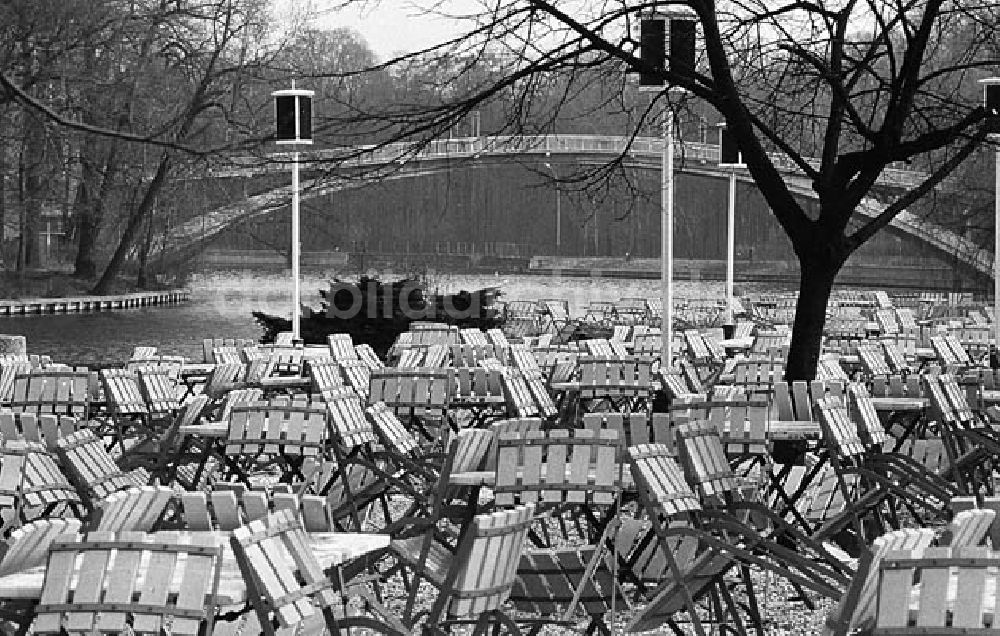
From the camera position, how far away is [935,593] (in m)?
4.93

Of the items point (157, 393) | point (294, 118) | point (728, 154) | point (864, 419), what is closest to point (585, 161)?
point (728, 154)

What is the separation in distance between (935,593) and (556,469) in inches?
117

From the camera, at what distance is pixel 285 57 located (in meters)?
48.5

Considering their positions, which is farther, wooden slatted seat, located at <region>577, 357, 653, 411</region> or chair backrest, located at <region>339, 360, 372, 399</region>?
wooden slatted seat, located at <region>577, 357, 653, 411</region>

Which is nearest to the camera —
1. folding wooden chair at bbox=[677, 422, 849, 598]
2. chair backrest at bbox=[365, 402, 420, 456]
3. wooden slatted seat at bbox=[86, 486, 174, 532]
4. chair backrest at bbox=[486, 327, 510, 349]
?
wooden slatted seat at bbox=[86, 486, 174, 532]

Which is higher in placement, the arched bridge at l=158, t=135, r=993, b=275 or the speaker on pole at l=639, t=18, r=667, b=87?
the speaker on pole at l=639, t=18, r=667, b=87

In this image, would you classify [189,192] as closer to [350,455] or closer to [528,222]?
[528,222]

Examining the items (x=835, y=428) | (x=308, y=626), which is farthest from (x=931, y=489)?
(x=308, y=626)

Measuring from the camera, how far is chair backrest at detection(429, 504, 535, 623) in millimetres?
6062

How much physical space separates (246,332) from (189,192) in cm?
1248

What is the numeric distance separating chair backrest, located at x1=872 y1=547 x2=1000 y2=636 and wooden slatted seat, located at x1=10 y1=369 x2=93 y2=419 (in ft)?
28.4

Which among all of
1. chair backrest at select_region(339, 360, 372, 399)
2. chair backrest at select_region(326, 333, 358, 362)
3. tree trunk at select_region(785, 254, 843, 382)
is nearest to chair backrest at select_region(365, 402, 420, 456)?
chair backrest at select_region(339, 360, 372, 399)

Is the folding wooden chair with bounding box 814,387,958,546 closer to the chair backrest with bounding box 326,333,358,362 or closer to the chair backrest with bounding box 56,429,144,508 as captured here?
the chair backrest with bounding box 56,429,144,508

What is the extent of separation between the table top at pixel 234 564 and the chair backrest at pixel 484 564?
31 cm
